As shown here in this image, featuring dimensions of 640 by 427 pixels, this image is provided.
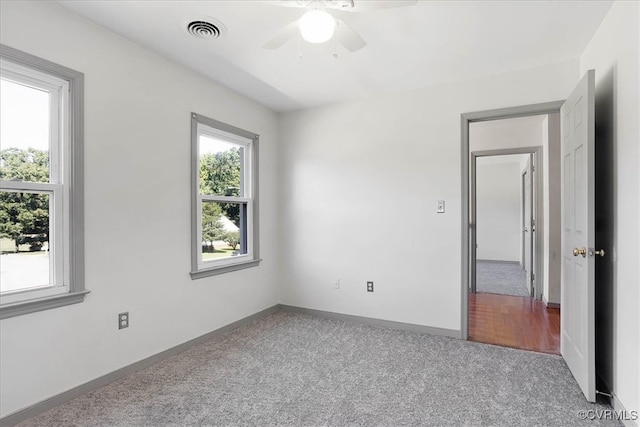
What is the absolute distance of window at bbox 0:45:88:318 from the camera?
1.97 meters

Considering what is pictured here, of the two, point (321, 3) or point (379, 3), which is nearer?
point (379, 3)

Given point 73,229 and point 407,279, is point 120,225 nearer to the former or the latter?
point 73,229

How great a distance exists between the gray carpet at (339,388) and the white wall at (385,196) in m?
0.61

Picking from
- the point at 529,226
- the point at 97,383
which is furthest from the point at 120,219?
the point at 529,226

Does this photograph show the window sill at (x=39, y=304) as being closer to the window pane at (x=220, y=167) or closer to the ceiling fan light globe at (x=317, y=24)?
Result: the window pane at (x=220, y=167)

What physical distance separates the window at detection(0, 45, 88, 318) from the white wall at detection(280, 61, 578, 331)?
2.36m

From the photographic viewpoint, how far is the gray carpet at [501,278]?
5309 mm

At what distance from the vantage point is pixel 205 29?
236cm

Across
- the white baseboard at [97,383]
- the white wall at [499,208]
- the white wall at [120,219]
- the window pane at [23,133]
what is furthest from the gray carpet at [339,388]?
the white wall at [499,208]

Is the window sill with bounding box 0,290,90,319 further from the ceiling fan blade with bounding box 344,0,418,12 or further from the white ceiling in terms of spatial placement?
the ceiling fan blade with bounding box 344,0,418,12

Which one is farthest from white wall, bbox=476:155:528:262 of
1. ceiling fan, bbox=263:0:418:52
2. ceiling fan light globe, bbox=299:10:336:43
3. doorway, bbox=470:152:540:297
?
ceiling fan light globe, bbox=299:10:336:43

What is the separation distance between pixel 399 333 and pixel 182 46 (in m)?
3.19

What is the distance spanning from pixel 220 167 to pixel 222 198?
1.06ft

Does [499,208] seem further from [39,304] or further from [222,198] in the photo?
[39,304]
